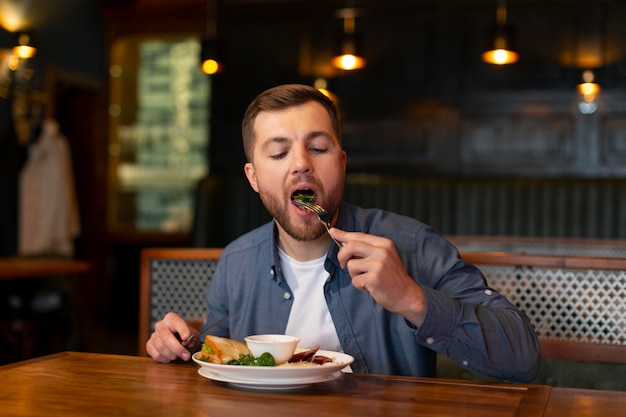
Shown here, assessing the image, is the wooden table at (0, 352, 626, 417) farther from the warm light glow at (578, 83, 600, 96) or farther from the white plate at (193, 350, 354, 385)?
the warm light glow at (578, 83, 600, 96)

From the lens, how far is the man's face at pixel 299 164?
6.79 ft

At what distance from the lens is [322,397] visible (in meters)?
1.59

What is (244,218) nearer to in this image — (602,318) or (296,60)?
(296,60)

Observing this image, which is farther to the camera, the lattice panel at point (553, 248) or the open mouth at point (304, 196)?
the lattice panel at point (553, 248)

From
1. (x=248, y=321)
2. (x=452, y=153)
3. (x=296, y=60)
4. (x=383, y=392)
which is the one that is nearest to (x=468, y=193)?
(x=452, y=153)

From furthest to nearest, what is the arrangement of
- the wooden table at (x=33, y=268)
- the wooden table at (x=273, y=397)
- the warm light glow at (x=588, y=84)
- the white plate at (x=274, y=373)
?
1. the warm light glow at (x=588, y=84)
2. the wooden table at (x=33, y=268)
3. the white plate at (x=274, y=373)
4. the wooden table at (x=273, y=397)

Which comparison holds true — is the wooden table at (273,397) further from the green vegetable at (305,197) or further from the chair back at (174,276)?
the chair back at (174,276)

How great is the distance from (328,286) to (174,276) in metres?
1.33

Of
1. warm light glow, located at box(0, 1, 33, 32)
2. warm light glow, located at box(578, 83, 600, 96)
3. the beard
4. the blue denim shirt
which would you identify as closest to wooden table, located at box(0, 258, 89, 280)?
warm light glow, located at box(0, 1, 33, 32)

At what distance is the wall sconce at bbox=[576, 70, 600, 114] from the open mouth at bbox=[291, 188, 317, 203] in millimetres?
4791

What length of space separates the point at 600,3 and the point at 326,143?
5121 millimetres

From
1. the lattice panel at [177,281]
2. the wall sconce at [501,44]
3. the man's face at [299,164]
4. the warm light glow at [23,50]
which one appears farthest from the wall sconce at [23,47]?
the man's face at [299,164]

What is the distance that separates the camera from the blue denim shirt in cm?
183

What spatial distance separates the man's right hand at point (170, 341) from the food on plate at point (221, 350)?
0.54 feet
